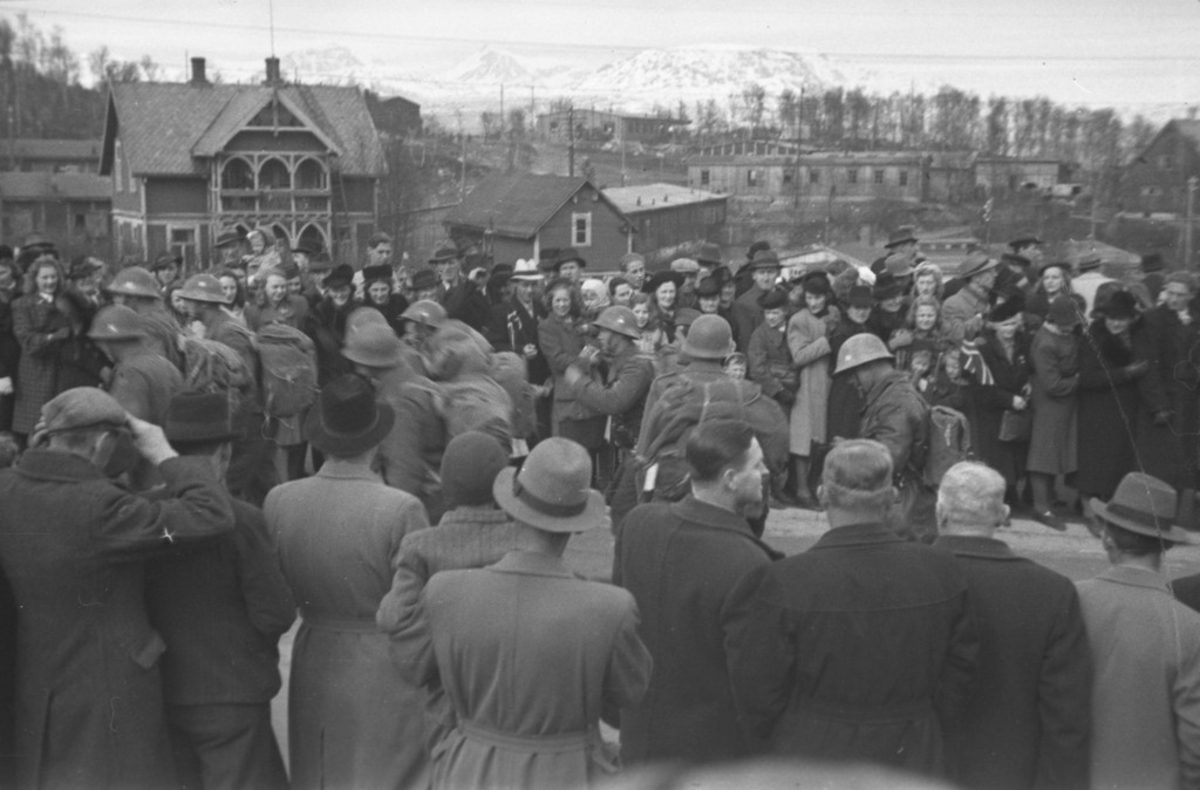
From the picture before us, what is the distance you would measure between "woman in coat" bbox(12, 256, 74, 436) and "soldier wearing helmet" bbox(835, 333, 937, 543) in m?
5.18

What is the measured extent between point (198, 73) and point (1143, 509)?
39.1 meters

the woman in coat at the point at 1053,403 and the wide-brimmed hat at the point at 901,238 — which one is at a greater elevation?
the wide-brimmed hat at the point at 901,238

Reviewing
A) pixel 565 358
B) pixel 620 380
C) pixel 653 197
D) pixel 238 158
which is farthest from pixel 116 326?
pixel 238 158

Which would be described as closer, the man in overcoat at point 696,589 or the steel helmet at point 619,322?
the man in overcoat at point 696,589

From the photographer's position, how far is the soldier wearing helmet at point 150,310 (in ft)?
22.5

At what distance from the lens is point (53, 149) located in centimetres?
5500

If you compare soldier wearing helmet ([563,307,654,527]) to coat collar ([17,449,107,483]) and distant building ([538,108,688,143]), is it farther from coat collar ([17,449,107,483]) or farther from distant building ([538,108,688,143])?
distant building ([538,108,688,143])

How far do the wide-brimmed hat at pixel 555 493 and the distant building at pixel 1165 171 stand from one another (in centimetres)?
492

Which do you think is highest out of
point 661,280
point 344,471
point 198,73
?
point 198,73

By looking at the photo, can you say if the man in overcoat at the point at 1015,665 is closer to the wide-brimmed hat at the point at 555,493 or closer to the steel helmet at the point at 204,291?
the wide-brimmed hat at the point at 555,493

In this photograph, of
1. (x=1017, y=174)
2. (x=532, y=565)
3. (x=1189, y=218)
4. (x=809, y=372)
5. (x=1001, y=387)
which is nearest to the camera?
(x=532, y=565)

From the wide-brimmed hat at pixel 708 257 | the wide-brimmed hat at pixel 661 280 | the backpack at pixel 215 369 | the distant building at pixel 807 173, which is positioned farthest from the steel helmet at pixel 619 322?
the distant building at pixel 807 173

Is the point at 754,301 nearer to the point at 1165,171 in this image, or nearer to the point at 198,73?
the point at 1165,171

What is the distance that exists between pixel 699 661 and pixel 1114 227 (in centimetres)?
774
